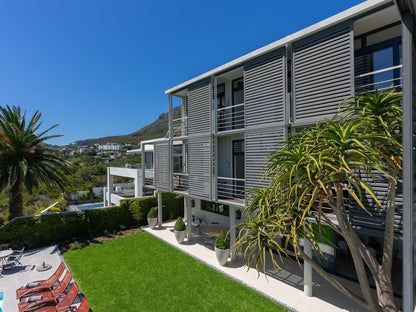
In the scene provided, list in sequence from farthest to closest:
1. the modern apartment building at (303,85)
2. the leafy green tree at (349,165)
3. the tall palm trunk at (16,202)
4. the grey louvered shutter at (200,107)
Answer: the tall palm trunk at (16,202) < the grey louvered shutter at (200,107) < the modern apartment building at (303,85) < the leafy green tree at (349,165)

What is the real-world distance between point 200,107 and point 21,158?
37.5 ft

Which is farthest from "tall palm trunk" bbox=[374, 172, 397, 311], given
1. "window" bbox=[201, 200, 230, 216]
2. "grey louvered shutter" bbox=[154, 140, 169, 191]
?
"grey louvered shutter" bbox=[154, 140, 169, 191]

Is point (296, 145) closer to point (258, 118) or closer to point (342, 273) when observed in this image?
point (258, 118)

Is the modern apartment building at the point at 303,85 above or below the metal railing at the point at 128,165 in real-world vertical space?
above

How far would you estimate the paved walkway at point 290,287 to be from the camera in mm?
7410

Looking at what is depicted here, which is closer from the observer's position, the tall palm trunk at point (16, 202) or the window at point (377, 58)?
the window at point (377, 58)

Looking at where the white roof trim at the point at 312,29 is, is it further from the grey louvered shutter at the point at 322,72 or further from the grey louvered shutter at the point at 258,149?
the grey louvered shutter at the point at 258,149

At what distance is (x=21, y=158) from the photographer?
1306 cm

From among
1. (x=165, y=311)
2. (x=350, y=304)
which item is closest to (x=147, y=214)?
(x=165, y=311)

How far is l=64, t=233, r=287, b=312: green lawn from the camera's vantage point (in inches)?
305

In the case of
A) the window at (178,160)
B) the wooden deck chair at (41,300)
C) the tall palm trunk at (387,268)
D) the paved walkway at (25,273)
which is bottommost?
the paved walkway at (25,273)

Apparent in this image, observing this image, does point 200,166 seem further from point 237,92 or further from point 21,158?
point 21,158

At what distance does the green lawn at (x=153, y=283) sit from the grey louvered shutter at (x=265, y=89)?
22.5ft

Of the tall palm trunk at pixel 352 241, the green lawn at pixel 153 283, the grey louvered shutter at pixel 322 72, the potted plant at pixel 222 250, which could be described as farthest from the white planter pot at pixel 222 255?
the grey louvered shutter at pixel 322 72
